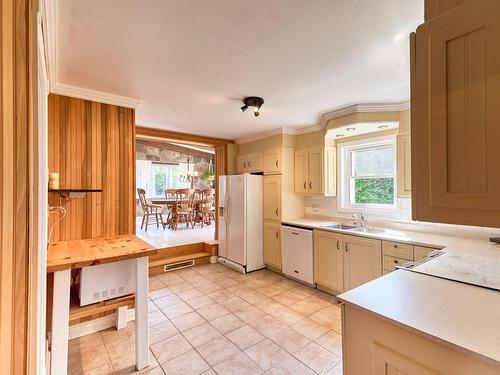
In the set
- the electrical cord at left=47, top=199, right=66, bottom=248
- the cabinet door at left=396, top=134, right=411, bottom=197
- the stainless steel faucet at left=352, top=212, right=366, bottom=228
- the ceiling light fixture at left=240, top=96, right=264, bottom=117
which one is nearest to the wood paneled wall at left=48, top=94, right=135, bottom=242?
the electrical cord at left=47, top=199, right=66, bottom=248

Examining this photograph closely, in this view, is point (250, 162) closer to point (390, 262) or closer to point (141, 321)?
point (390, 262)

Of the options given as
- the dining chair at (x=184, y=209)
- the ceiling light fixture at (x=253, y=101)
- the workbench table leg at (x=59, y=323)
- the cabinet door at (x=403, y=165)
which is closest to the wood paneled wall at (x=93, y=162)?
the workbench table leg at (x=59, y=323)

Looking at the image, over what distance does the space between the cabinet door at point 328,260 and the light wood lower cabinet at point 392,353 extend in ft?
6.29

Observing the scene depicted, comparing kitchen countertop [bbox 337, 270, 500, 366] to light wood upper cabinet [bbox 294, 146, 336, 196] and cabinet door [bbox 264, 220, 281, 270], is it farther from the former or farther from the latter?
cabinet door [bbox 264, 220, 281, 270]

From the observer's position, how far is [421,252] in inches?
89.0

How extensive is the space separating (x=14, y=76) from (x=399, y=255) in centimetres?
293

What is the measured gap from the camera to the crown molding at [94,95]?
2.29 meters

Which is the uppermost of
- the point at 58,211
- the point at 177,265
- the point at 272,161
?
the point at 272,161

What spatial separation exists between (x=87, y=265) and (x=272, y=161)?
9.58 ft

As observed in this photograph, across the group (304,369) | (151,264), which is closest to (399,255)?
(304,369)

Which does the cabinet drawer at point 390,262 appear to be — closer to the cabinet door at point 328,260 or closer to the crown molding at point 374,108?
the cabinet door at point 328,260

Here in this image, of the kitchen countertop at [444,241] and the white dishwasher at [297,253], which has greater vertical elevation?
the kitchen countertop at [444,241]

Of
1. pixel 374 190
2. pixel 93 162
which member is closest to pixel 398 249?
pixel 374 190

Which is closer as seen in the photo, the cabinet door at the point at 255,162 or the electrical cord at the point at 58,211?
the electrical cord at the point at 58,211
